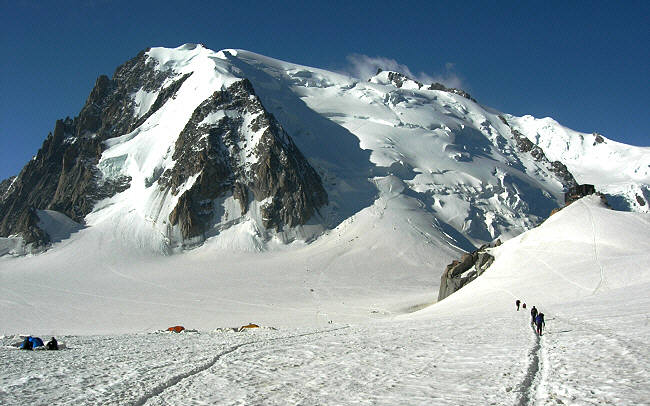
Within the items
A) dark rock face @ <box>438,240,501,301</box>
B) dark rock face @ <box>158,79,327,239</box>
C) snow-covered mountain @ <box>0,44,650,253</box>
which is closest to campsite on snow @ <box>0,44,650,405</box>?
dark rock face @ <box>438,240,501,301</box>

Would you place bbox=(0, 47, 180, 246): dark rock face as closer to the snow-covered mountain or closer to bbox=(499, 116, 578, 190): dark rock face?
the snow-covered mountain

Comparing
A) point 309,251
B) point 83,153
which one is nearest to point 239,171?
point 309,251

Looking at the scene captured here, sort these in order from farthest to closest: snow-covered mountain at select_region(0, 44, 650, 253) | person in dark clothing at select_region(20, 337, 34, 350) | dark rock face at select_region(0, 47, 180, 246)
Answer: dark rock face at select_region(0, 47, 180, 246), snow-covered mountain at select_region(0, 44, 650, 253), person in dark clothing at select_region(20, 337, 34, 350)

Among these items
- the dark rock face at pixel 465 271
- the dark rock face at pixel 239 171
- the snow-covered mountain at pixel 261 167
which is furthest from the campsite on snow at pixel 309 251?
the snow-covered mountain at pixel 261 167

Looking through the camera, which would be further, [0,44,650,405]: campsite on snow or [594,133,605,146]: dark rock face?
[594,133,605,146]: dark rock face

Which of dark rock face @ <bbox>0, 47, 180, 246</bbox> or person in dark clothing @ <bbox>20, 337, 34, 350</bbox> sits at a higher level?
dark rock face @ <bbox>0, 47, 180, 246</bbox>

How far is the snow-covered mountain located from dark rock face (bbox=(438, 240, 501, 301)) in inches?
1458

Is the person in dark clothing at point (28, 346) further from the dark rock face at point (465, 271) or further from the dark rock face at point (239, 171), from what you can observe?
the dark rock face at point (239, 171)

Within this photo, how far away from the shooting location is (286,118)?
131 meters

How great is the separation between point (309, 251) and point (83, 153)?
218ft

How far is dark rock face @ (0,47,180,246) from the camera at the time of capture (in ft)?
355

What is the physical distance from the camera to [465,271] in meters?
53.9

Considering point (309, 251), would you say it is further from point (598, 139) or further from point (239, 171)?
point (598, 139)

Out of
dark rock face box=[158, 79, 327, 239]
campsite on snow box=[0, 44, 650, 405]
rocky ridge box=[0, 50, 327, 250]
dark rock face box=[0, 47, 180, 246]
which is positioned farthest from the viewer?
dark rock face box=[0, 47, 180, 246]
